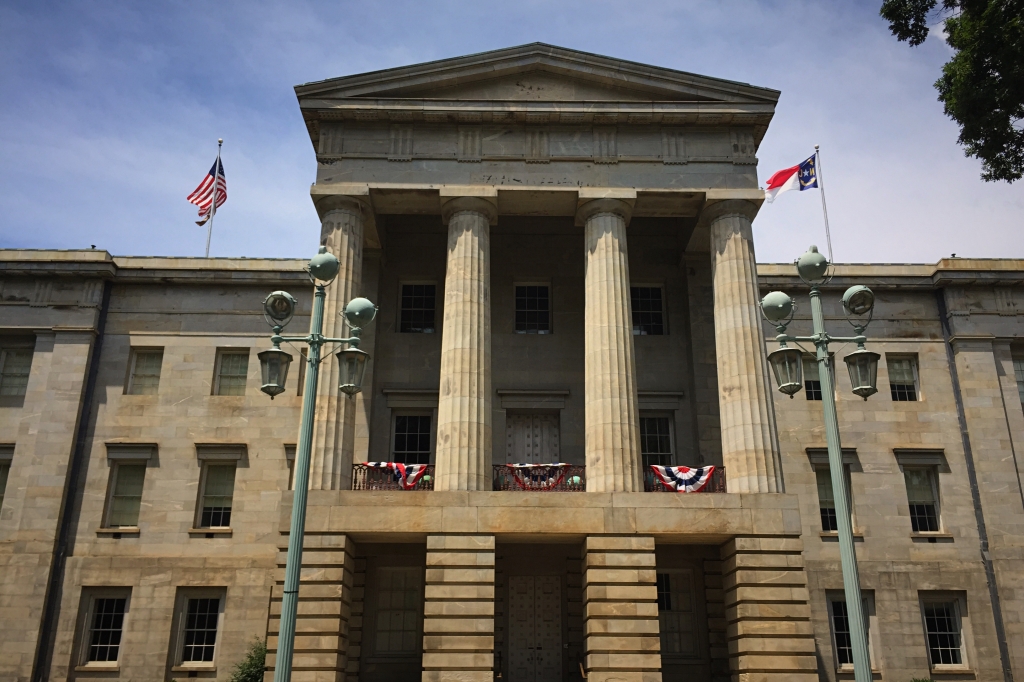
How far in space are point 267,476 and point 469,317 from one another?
9740 millimetres

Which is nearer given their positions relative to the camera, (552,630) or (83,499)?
(552,630)

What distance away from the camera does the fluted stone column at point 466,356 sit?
24.5 metres

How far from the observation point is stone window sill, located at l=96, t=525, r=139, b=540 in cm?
2906

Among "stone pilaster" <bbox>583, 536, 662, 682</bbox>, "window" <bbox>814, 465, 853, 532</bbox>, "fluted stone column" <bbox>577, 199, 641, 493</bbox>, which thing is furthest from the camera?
"window" <bbox>814, 465, 853, 532</bbox>

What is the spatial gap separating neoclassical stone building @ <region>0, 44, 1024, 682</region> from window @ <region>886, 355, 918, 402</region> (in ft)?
0.27

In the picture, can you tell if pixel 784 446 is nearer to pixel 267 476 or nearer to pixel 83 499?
pixel 267 476

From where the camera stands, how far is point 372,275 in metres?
30.8

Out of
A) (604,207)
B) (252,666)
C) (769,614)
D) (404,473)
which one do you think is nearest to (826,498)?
(769,614)

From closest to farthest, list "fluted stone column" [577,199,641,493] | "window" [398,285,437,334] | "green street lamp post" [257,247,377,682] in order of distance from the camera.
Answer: "green street lamp post" [257,247,377,682] < "fluted stone column" [577,199,641,493] < "window" [398,285,437,334]

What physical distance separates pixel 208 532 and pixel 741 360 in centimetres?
1838

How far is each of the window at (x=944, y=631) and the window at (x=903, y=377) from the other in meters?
7.09

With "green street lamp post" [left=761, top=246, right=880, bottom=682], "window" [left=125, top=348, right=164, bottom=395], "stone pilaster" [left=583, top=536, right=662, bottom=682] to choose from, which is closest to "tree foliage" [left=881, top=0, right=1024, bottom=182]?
"green street lamp post" [left=761, top=246, right=880, bottom=682]

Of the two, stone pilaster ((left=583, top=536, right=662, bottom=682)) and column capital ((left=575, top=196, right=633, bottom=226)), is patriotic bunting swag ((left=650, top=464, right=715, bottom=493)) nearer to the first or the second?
stone pilaster ((left=583, top=536, right=662, bottom=682))

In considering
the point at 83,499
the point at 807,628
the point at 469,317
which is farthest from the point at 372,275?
the point at 807,628
